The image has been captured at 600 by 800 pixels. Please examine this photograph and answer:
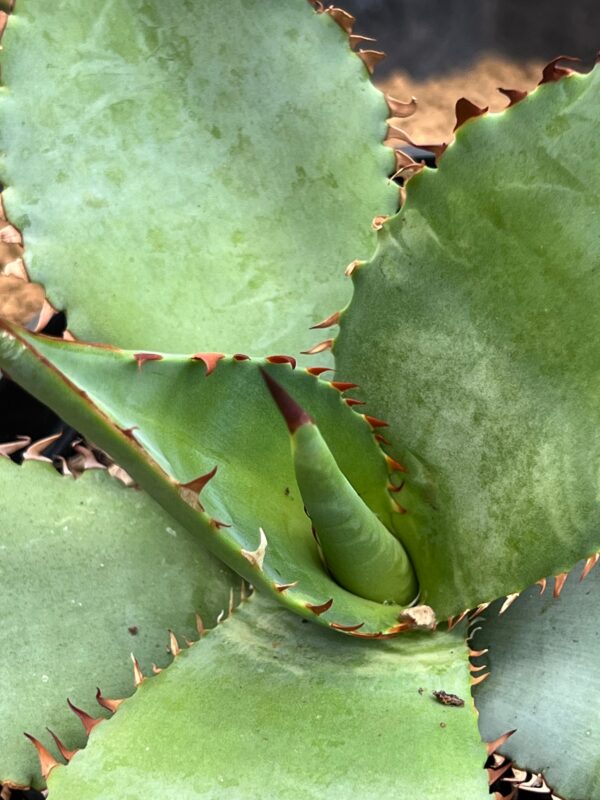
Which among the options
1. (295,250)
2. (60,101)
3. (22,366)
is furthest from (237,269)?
(22,366)

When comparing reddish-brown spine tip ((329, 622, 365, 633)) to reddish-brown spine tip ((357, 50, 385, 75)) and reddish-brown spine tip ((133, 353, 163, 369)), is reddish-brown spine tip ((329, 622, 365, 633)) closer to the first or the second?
reddish-brown spine tip ((133, 353, 163, 369))

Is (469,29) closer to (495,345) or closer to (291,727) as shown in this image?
(495,345)

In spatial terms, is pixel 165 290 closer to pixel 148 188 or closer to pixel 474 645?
pixel 148 188

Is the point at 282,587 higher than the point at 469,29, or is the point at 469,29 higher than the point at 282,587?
the point at 282,587

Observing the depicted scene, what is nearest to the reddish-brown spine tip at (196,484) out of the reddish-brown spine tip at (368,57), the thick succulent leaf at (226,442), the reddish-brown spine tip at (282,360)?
the thick succulent leaf at (226,442)

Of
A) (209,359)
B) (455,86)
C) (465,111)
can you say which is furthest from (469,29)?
(209,359)

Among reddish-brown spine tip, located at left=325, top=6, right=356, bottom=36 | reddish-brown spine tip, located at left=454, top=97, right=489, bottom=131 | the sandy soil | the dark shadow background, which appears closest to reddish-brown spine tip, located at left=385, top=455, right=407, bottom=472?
reddish-brown spine tip, located at left=454, top=97, right=489, bottom=131
